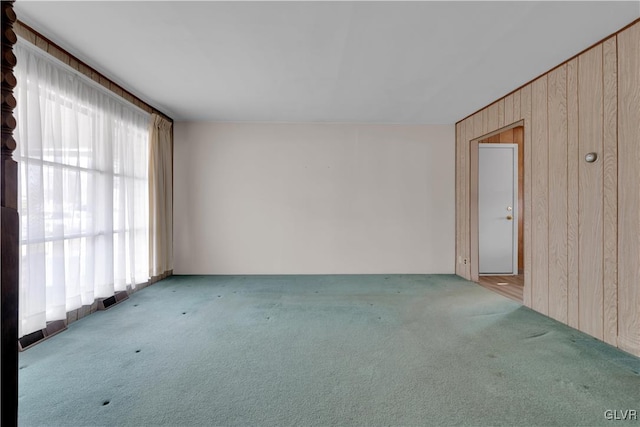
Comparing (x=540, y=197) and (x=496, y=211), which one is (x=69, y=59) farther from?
(x=496, y=211)

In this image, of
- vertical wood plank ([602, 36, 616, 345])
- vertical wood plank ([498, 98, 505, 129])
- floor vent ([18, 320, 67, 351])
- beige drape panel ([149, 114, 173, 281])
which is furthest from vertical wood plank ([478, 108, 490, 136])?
floor vent ([18, 320, 67, 351])

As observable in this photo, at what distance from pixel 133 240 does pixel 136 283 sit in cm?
61

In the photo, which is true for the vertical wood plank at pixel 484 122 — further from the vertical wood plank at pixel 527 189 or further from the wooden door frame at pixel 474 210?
the vertical wood plank at pixel 527 189

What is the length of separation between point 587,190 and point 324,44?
261 centimetres

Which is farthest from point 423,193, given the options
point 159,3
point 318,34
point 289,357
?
point 159,3

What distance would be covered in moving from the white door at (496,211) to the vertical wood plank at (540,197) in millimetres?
1678

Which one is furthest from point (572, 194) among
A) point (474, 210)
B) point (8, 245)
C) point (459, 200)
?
point (8, 245)

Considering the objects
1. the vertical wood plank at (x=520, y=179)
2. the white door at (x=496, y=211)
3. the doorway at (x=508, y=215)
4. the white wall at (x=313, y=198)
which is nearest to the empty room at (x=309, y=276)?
the doorway at (x=508, y=215)

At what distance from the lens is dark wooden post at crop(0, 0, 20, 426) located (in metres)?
0.76

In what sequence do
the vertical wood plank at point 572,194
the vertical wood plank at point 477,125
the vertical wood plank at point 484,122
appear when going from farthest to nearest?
the vertical wood plank at point 477,125 < the vertical wood plank at point 484,122 < the vertical wood plank at point 572,194

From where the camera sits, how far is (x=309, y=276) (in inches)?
178

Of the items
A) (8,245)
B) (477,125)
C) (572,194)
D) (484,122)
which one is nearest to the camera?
(8,245)

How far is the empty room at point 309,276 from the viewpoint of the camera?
1590mm

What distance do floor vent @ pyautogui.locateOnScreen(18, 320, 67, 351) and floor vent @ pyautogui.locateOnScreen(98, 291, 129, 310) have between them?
0.49 metres
